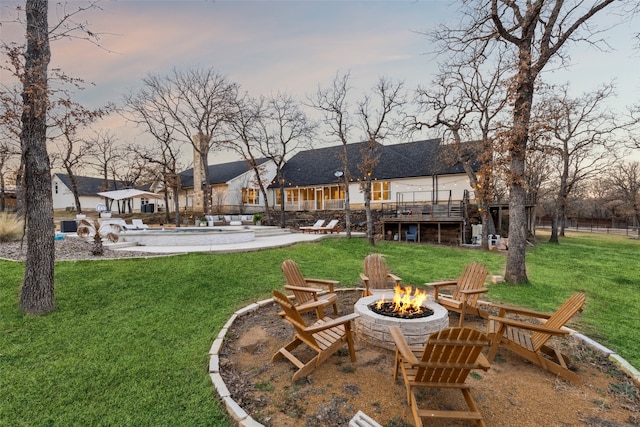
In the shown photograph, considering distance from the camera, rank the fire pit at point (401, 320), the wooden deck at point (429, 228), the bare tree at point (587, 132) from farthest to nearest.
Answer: the bare tree at point (587, 132)
the wooden deck at point (429, 228)
the fire pit at point (401, 320)

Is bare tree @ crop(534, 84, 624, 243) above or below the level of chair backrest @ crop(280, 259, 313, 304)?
above

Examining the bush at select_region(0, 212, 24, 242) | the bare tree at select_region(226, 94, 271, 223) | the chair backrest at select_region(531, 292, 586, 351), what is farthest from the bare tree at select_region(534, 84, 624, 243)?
the bush at select_region(0, 212, 24, 242)

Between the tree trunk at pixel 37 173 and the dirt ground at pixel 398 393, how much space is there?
3.80 meters

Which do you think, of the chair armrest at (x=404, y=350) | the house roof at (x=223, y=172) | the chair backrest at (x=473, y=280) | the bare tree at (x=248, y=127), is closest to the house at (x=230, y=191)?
the house roof at (x=223, y=172)

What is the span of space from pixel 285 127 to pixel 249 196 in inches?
Result: 367

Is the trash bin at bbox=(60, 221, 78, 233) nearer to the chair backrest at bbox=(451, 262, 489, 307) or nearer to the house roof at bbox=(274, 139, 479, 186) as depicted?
the house roof at bbox=(274, 139, 479, 186)

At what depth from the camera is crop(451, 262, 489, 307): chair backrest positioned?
5.52 meters

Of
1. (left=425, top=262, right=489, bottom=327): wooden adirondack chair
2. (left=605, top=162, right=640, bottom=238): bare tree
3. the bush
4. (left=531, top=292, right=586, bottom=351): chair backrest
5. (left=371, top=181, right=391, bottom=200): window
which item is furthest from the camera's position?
(left=605, top=162, right=640, bottom=238): bare tree

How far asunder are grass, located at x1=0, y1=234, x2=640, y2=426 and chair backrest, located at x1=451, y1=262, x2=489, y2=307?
153cm

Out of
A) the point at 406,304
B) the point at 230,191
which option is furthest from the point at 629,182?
the point at 406,304

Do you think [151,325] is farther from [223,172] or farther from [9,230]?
[223,172]

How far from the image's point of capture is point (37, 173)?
16.6 feet

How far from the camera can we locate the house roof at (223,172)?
30.4 metres

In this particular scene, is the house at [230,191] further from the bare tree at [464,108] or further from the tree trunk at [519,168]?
the tree trunk at [519,168]
